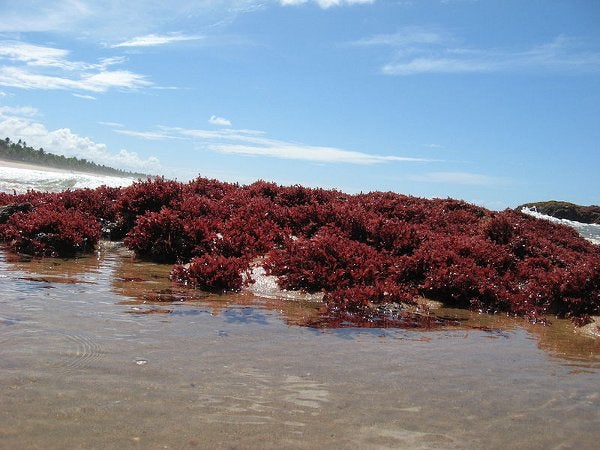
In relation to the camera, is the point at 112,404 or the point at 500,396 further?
the point at 500,396

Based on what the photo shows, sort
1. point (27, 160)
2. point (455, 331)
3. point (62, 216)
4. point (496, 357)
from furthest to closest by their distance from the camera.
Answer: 1. point (27, 160)
2. point (62, 216)
3. point (455, 331)
4. point (496, 357)

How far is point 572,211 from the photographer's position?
48156mm

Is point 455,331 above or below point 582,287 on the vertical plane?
below

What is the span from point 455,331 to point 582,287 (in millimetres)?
3027

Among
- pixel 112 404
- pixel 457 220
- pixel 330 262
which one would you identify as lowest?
pixel 112 404

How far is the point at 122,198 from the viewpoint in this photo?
1143 cm

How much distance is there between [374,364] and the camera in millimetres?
4406

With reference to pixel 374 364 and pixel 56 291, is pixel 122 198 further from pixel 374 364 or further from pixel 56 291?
pixel 374 364

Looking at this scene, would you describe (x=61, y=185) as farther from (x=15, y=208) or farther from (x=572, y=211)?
(x=572, y=211)

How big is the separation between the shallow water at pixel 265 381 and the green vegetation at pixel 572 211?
47.8m

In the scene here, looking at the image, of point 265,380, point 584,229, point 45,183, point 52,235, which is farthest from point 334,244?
point 45,183

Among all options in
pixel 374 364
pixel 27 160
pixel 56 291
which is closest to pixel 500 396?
pixel 374 364

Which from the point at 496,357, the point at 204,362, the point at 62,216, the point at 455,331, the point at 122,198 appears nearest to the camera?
the point at 204,362

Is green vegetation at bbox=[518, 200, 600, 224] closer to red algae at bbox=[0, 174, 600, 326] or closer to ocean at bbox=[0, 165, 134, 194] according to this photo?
red algae at bbox=[0, 174, 600, 326]
